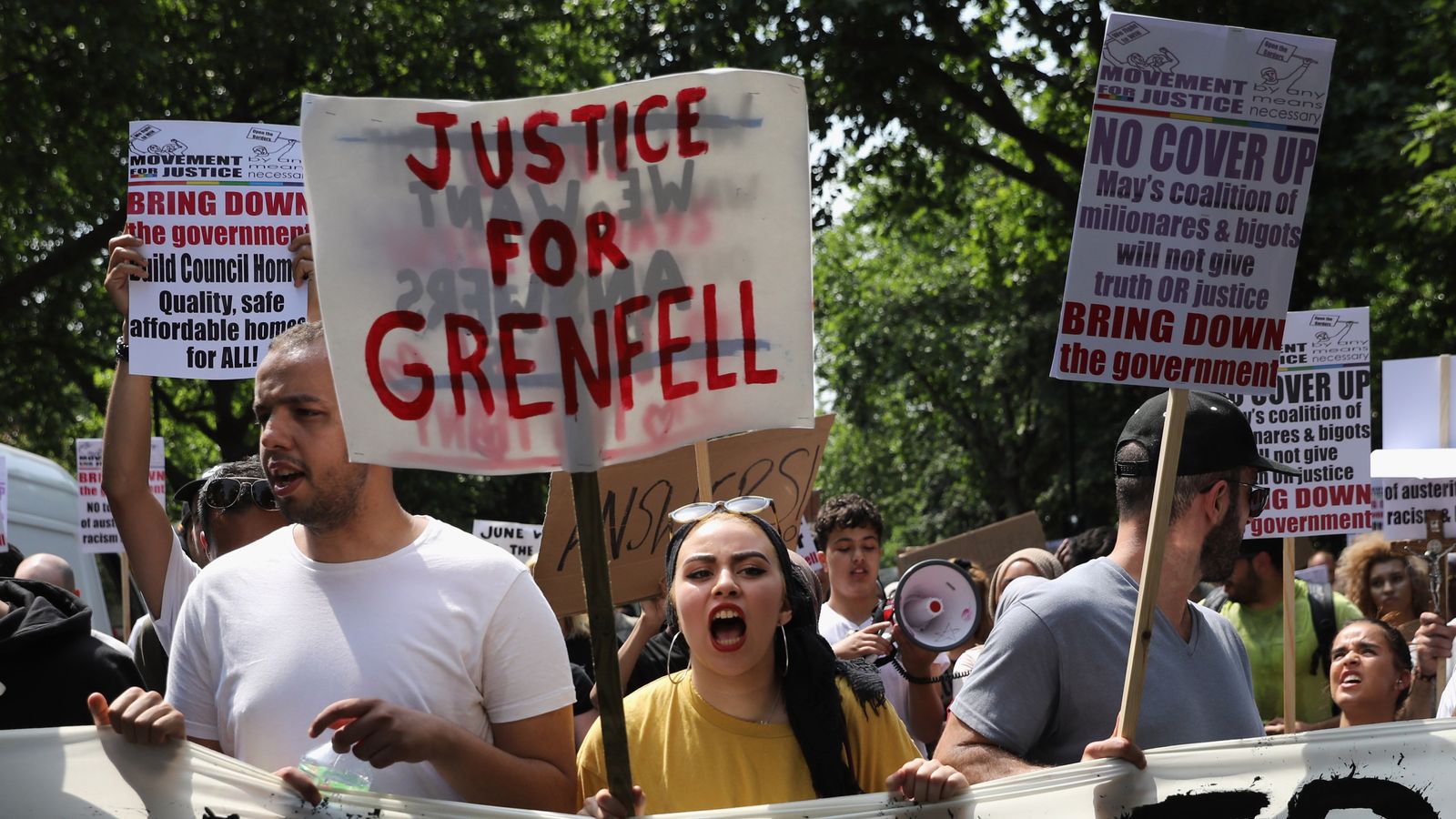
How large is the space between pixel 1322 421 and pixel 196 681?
4361 mm

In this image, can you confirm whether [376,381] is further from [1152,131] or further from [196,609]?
[1152,131]

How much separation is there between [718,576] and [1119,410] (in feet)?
71.0

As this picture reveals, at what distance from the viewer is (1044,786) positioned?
295 centimetres

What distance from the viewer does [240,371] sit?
15.8 feet

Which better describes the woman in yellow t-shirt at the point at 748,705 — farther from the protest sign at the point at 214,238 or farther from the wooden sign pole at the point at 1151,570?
the protest sign at the point at 214,238

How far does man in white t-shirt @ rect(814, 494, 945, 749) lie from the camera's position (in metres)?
5.66

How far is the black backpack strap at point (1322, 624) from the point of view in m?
6.68

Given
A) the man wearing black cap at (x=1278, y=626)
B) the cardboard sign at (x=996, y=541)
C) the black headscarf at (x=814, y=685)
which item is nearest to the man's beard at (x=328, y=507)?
the black headscarf at (x=814, y=685)

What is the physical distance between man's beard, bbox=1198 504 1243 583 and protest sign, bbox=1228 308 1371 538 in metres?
2.49

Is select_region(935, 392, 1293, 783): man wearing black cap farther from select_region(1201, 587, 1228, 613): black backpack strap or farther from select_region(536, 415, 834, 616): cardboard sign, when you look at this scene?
select_region(1201, 587, 1228, 613): black backpack strap

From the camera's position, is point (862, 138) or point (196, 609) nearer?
point (196, 609)

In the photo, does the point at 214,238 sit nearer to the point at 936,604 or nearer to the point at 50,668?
the point at 50,668

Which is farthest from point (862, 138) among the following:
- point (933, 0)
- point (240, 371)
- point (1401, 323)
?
point (240, 371)

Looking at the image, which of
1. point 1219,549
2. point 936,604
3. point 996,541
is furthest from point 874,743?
point 996,541
